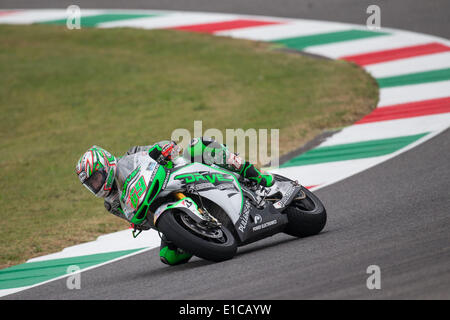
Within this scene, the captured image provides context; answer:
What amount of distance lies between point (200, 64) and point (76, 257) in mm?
9336

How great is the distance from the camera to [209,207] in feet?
22.8

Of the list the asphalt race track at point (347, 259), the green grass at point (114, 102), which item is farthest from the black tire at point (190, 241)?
the green grass at point (114, 102)

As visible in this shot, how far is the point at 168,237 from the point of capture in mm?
6340

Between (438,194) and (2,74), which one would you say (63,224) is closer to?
(438,194)

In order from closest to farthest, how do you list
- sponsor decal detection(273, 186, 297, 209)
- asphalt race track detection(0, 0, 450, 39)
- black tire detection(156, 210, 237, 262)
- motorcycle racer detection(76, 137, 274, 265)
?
black tire detection(156, 210, 237, 262)
motorcycle racer detection(76, 137, 274, 265)
sponsor decal detection(273, 186, 297, 209)
asphalt race track detection(0, 0, 450, 39)

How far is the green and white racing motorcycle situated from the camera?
645 cm

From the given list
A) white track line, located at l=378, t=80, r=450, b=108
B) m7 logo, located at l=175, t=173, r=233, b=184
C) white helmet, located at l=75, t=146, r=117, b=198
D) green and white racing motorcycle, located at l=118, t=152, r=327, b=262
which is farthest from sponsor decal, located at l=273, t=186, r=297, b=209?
white track line, located at l=378, t=80, r=450, b=108

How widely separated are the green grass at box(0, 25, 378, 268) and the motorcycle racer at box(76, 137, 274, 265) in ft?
7.37

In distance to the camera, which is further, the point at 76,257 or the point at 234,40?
the point at 234,40

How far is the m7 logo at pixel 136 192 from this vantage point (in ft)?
21.6

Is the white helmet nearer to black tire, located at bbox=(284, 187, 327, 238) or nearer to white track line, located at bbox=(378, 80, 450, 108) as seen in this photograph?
black tire, located at bbox=(284, 187, 327, 238)

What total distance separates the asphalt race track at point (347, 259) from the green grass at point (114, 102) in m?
2.22

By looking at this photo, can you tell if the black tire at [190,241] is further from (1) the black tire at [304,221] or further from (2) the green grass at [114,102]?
(2) the green grass at [114,102]

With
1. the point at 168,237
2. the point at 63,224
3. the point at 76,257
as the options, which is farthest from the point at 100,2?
the point at 168,237
